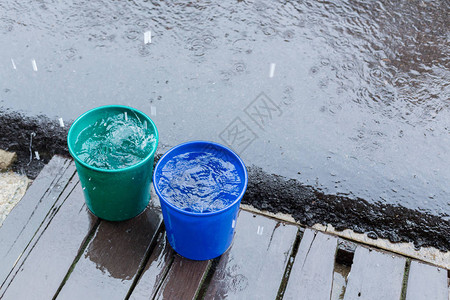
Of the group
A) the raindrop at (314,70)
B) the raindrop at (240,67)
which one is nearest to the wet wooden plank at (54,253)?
the raindrop at (240,67)

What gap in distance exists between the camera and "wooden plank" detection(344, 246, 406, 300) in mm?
2225

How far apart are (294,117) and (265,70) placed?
519mm

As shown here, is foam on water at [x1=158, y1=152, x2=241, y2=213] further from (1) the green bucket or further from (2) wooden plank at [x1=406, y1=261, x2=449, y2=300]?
(2) wooden plank at [x1=406, y1=261, x2=449, y2=300]

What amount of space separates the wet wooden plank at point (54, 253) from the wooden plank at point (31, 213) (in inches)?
2.4

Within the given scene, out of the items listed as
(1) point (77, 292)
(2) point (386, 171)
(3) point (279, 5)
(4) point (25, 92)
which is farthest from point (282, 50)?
(1) point (77, 292)

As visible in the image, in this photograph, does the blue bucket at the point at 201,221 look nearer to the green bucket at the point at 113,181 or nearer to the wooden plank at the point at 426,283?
the green bucket at the point at 113,181

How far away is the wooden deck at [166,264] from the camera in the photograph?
2.16 meters

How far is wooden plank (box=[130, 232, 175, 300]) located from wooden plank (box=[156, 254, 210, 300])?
0.03m

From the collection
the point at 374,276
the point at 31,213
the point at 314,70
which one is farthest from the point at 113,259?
the point at 314,70

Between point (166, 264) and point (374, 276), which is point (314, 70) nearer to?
point (374, 276)

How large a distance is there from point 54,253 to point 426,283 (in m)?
1.92

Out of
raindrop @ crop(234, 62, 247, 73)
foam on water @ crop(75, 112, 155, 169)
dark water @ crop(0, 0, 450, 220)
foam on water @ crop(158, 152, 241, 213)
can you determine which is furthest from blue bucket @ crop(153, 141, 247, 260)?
raindrop @ crop(234, 62, 247, 73)

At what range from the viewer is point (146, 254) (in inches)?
89.4

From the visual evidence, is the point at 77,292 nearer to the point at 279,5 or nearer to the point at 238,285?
the point at 238,285
